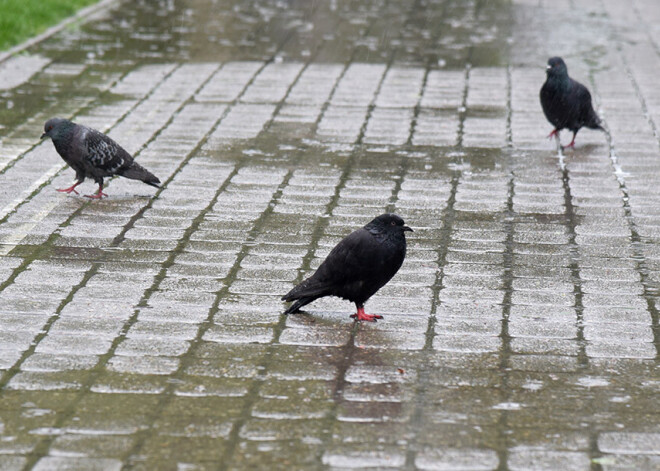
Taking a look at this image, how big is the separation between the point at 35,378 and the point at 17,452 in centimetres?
88

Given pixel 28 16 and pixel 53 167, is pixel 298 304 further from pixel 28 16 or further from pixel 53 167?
pixel 28 16

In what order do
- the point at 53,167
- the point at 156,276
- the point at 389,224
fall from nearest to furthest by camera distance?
the point at 389,224 → the point at 156,276 → the point at 53,167

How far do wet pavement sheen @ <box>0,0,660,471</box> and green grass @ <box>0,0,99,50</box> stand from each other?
0.55 meters

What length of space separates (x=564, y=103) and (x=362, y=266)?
5.17 metres

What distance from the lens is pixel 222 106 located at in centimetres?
1212

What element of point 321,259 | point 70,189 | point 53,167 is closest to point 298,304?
point 321,259

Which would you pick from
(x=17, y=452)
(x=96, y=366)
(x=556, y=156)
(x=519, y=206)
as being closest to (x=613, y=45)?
(x=556, y=156)

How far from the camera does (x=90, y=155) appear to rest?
29.7ft

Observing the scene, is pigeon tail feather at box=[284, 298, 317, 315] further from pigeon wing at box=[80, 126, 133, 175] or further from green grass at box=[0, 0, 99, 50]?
green grass at box=[0, 0, 99, 50]

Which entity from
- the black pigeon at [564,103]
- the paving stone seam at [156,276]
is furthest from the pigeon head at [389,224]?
the black pigeon at [564,103]

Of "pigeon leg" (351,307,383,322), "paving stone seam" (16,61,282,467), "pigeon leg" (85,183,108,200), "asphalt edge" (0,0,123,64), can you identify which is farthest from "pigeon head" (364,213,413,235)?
"asphalt edge" (0,0,123,64)

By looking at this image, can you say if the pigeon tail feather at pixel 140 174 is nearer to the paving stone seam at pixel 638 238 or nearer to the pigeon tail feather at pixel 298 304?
the pigeon tail feather at pixel 298 304

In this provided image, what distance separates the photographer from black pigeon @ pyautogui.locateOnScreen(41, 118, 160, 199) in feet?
29.7

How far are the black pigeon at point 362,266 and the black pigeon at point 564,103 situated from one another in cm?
488
